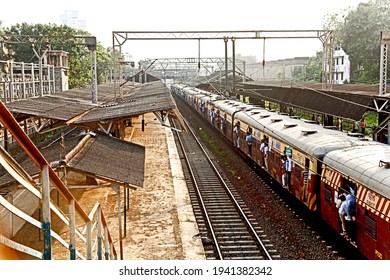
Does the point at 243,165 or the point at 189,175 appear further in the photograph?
the point at 243,165

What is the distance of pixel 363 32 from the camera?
25156 mm

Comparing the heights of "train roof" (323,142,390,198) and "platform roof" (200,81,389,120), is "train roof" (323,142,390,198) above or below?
below

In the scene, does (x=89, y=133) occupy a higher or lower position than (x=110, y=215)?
higher

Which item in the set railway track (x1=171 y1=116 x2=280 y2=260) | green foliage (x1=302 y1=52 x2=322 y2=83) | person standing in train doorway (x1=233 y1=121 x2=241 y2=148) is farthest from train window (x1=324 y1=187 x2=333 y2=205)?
green foliage (x1=302 y1=52 x2=322 y2=83)

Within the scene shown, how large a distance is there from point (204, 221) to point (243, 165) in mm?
6633

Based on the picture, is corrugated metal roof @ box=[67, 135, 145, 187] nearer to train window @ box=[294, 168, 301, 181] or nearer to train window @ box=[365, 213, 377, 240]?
train window @ box=[294, 168, 301, 181]

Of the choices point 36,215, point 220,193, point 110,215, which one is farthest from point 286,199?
point 36,215

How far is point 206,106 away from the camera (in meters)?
30.6

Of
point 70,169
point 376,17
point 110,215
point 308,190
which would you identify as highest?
point 376,17

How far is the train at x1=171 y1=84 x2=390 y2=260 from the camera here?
697cm

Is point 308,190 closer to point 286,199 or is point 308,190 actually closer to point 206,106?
point 286,199

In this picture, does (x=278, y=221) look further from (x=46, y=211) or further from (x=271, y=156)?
(x=46, y=211)

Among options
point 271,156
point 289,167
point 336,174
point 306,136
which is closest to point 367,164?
point 336,174
